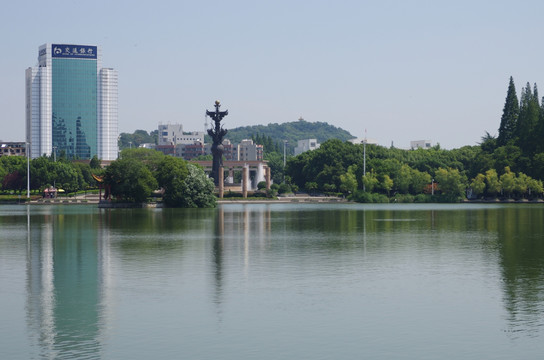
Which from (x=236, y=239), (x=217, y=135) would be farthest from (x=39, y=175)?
(x=236, y=239)

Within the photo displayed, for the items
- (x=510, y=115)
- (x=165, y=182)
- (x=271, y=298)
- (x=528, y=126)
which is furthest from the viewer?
(x=510, y=115)

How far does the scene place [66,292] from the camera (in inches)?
1264

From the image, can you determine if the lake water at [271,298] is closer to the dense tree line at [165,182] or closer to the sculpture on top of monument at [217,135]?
the dense tree line at [165,182]

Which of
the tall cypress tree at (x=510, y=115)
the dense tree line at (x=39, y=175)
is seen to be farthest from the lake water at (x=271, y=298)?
the tall cypress tree at (x=510, y=115)

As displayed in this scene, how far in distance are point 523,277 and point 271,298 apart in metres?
12.6

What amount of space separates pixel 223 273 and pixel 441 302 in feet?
38.0

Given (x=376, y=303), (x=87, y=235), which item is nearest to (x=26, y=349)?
(x=376, y=303)

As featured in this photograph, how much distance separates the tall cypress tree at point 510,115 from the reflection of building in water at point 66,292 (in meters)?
118

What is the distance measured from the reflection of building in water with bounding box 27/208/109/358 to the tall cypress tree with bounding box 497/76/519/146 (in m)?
118

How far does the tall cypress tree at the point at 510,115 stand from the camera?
157625mm

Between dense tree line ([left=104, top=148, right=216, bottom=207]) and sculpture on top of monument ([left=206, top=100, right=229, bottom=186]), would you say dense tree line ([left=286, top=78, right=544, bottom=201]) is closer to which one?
sculpture on top of monument ([left=206, top=100, right=229, bottom=186])

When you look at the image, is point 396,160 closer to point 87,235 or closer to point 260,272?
point 87,235

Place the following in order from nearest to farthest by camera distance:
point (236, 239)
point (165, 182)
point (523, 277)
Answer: point (523, 277) < point (236, 239) < point (165, 182)

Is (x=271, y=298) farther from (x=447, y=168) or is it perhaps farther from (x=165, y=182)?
(x=447, y=168)
